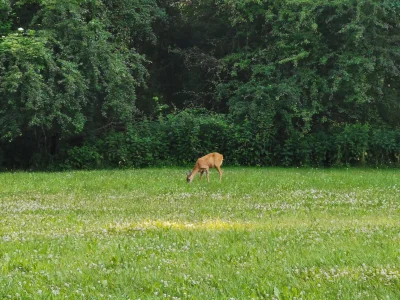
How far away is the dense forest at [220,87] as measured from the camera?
25.1 m

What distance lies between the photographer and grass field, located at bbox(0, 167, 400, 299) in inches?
222

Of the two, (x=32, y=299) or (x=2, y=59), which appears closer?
(x=32, y=299)

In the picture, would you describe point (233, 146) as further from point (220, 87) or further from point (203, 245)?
point (203, 245)

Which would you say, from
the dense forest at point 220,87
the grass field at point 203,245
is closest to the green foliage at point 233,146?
the dense forest at point 220,87

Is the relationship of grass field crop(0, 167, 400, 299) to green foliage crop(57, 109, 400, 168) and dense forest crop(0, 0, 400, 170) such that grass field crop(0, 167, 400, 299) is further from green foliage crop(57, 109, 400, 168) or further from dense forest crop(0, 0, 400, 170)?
green foliage crop(57, 109, 400, 168)

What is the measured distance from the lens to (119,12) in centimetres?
2908

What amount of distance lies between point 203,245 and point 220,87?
74.1 ft

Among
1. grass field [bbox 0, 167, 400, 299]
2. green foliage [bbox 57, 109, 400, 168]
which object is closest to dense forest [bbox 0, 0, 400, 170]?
green foliage [bbox 57, 109, 400, 168]

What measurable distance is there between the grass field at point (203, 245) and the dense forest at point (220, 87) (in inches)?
433

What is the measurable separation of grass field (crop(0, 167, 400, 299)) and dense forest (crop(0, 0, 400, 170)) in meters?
11.0

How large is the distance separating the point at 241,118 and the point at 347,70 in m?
5.56

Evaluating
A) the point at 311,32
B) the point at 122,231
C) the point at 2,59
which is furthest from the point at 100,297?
the point at 311,32

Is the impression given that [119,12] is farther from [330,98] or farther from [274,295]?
[274,295]

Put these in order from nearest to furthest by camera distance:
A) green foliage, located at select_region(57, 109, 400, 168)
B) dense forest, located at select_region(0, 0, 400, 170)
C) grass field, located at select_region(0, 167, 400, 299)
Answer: grass field, located at select_region(0, 167, 400, 299)
dense forest, located at select_region(0, 0, 400, 170)
green foliage, located at select_region(57, 109, 400, 168)
